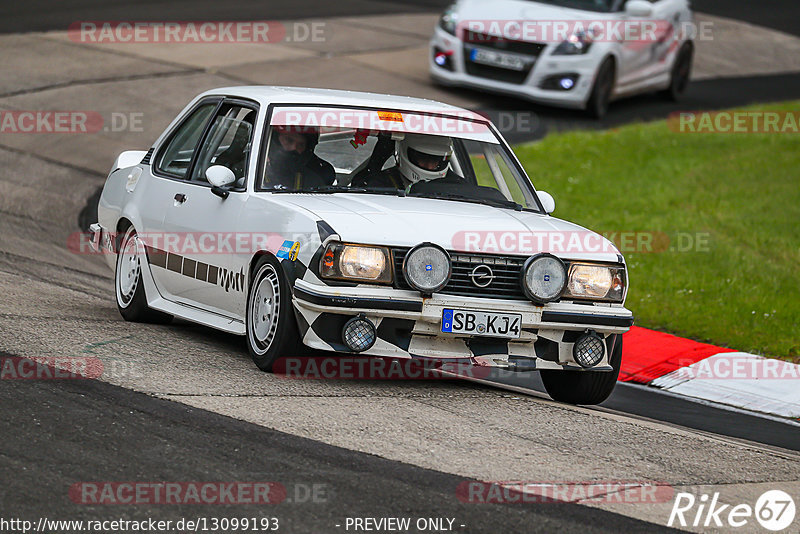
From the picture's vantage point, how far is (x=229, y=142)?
8344 millimetres

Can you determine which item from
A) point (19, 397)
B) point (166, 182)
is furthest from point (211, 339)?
point (19, 397)

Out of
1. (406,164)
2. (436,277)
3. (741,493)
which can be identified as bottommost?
(741,493)

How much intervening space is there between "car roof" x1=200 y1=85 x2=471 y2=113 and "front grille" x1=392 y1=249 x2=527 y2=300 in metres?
1.61

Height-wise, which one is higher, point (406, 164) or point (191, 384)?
point (406, 164)

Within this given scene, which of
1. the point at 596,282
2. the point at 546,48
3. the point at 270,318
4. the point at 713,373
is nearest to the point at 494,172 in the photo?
the point at 596,282

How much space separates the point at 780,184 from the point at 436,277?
9.67m

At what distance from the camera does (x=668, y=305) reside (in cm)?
1126

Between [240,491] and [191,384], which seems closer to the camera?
[240,491]

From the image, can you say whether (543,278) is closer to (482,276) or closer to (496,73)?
(482,276)

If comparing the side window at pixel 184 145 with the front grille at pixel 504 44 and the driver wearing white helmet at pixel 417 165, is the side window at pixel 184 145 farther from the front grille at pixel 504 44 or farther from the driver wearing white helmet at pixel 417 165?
the front grille at pixel 504 44

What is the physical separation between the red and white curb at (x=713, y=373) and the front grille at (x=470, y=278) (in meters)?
2.39

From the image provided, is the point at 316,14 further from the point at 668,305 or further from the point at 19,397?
the point at 19,397

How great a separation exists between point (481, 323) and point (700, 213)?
787 centimetres

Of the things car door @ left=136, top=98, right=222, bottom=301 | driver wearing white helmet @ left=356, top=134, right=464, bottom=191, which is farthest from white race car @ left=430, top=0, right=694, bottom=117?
driver wearing white helmet @ left=356, top=134, right=464, bottom=191
